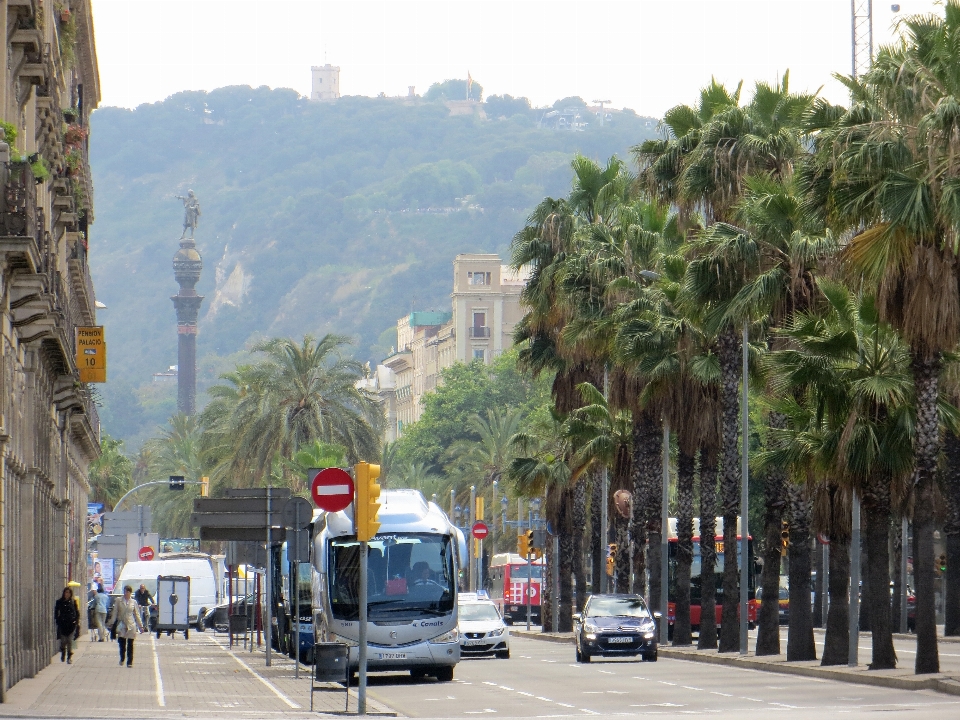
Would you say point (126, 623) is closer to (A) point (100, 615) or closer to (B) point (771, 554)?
(B) point (771, 554)

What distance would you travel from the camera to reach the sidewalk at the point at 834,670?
26500 mm

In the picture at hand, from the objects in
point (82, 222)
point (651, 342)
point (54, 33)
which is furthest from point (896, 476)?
point (82, 222)

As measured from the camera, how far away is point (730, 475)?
40.7 metres

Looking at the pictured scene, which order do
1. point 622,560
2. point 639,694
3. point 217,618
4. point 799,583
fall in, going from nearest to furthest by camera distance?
point 639,694 < point 799,583 < point 622,560 < point 217,618

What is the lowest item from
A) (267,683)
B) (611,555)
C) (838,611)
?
(267,683)

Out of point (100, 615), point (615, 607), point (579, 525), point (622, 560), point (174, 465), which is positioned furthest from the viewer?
point (174, 465)

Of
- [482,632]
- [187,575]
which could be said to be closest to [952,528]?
[482,632]

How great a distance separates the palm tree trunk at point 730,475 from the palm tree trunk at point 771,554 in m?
2.42

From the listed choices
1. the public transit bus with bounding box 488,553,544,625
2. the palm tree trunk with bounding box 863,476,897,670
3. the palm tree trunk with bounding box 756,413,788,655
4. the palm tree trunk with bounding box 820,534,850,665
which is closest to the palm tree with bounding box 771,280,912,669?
the palm tree trunk with bounding box 863,476,897,670

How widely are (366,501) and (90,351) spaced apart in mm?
27495

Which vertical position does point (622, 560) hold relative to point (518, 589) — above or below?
above

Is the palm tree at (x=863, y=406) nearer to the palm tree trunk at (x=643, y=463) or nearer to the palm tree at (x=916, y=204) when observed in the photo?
the palm tree at (x=916, y=204)

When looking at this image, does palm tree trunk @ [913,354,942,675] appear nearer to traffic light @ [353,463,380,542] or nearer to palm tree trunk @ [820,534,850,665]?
palm tree trunk @ [820,534,850,665]

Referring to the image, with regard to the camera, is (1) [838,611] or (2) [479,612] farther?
(2) [479,612]
